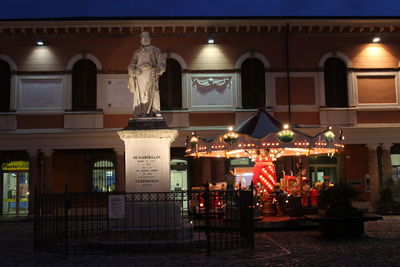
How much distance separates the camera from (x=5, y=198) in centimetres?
2611

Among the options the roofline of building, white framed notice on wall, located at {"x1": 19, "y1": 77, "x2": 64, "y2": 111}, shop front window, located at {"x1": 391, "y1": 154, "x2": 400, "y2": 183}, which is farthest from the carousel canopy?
shop front window, located at {"x1": 391, "y1": 154, "x2": 400, "y2": 183}

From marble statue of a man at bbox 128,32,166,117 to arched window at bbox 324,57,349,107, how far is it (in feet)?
45.7

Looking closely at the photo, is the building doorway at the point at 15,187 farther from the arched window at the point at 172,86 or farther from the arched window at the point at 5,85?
the arched window at the point at 172,86

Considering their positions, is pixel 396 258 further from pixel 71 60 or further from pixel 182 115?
pixel 71 60

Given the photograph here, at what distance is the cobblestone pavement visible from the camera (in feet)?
32.2

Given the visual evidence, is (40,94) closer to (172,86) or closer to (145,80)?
(172,86)

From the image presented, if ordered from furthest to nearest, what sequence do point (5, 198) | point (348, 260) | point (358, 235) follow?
point (5, 198)
point (358, 235)
point (348, 260)

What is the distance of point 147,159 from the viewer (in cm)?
1236

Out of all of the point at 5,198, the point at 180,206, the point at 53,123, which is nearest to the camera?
the point at 180,206

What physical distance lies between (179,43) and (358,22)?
8488mm

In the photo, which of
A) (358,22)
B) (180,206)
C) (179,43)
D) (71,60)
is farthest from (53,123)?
(358,22)

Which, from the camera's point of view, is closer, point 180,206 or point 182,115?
point 180,206

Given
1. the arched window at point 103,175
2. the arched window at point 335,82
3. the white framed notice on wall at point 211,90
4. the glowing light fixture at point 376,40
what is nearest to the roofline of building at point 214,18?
the glowing light fixture at point 376,40

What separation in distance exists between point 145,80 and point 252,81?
41.5 ft
